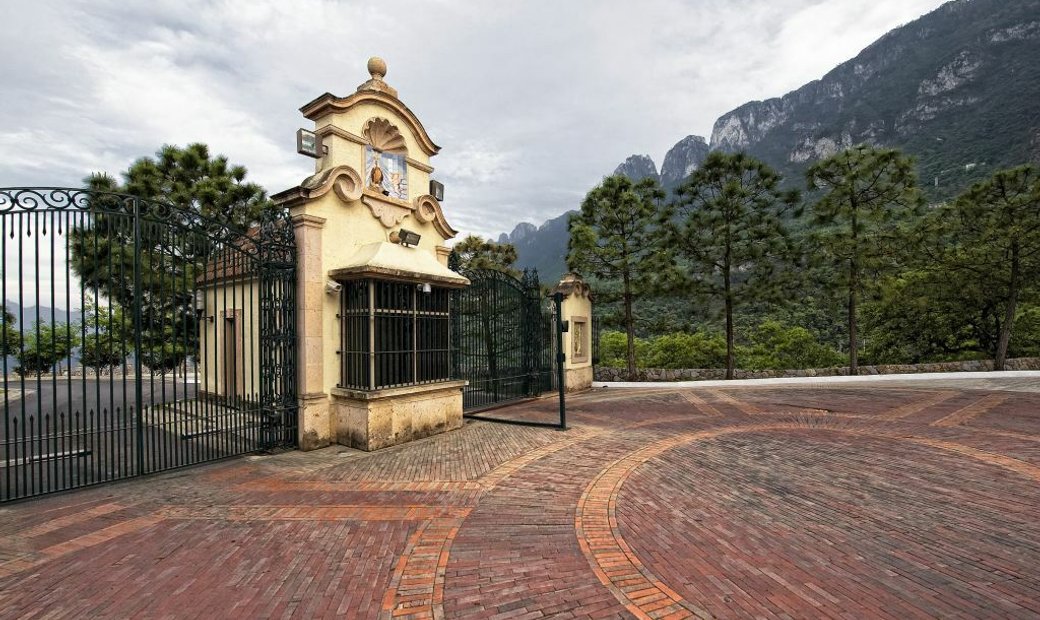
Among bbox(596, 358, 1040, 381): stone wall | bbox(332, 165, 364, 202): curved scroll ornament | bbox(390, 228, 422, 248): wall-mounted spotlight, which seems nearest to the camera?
bbox(332, 165, 364, 202): curved scroll ornament

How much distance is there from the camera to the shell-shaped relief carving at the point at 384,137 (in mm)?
8492

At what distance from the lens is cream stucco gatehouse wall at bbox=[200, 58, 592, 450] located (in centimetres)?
765

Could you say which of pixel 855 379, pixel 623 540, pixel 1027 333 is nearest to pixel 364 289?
pixel 623 540

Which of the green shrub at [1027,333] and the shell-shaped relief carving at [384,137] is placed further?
the green shrub at [1027,333]

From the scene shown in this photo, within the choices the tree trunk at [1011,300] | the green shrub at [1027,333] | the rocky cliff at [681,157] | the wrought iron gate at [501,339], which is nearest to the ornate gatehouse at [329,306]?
the wrought iron gate at [501,339]

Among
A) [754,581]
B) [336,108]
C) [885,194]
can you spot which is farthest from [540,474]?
[885,194]

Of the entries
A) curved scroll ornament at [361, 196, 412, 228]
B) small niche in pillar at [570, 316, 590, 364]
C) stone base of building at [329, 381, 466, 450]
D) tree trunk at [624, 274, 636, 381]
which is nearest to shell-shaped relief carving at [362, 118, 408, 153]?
curved scroll ornament at [361, 196, 412, 228]

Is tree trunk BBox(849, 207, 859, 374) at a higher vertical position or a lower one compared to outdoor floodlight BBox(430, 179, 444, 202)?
lower

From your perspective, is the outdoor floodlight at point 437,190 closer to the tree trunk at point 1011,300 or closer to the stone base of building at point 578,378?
the stone base of building at point 578,378

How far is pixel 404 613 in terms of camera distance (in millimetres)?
3162

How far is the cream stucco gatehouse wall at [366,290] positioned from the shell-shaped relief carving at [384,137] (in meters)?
0.02

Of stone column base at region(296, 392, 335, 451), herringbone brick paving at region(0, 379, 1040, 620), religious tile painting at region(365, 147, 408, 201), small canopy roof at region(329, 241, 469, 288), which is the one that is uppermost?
religious tile painting at region(365, 147, 408, 201)

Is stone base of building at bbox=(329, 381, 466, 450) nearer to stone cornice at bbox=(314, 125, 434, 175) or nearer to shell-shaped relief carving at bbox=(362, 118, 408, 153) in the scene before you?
stone cornice at bbox=(314, 125, 434, 175)

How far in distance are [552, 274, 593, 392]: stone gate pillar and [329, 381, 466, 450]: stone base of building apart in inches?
268
